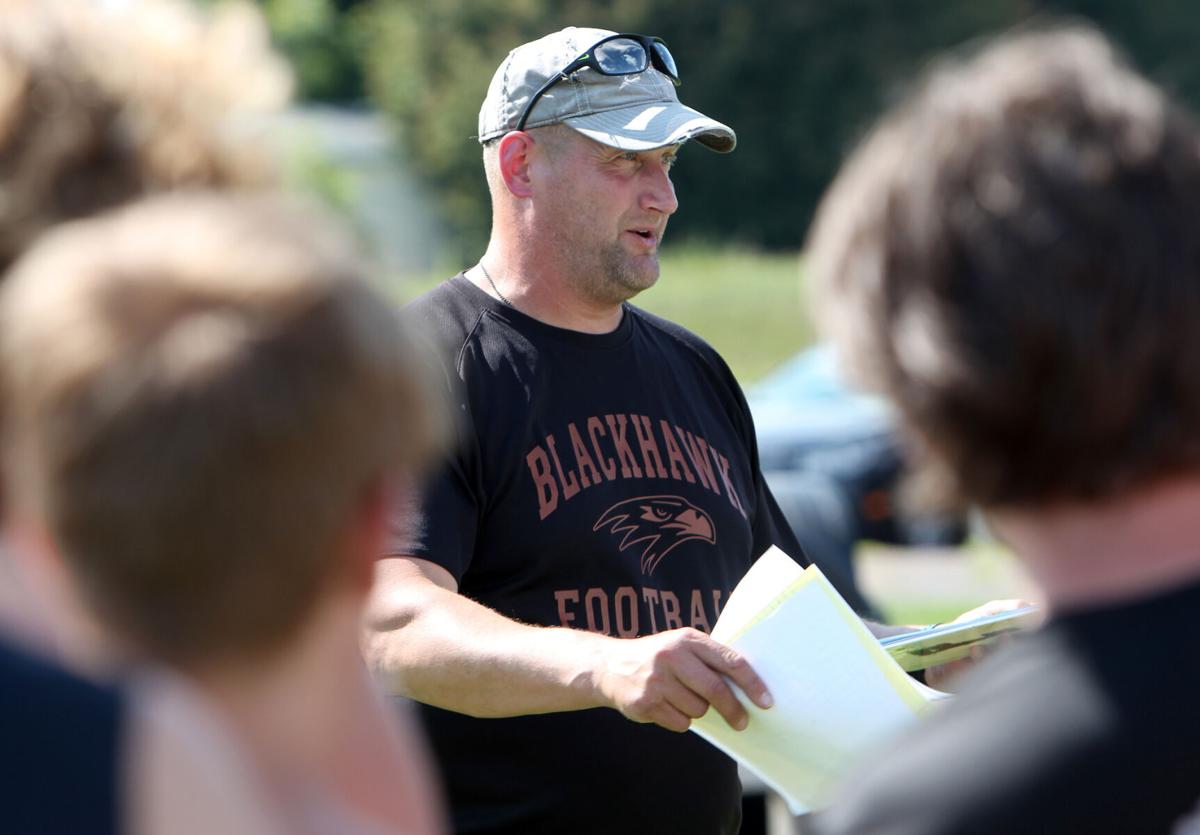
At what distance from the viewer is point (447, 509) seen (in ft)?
9.27

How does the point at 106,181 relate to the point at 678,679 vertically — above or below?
above

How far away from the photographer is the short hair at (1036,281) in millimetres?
1328

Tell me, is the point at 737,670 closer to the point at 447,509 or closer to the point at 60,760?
the point at 447,509

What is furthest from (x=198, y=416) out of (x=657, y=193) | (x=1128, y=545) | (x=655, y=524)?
(x=657, y=193)

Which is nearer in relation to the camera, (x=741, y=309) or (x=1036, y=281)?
(x=1036, y=281)

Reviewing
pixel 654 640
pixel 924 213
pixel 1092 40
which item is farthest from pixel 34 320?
pixel 654 640

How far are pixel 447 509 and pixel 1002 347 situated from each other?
5.31ft

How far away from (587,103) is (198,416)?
7.66ft

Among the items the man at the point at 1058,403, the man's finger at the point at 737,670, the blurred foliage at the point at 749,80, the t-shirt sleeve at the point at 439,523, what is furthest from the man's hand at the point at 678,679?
the blurred foliage at the point at 749,80

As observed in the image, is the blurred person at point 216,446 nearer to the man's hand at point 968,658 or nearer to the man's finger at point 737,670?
the man's finger at point 737,670

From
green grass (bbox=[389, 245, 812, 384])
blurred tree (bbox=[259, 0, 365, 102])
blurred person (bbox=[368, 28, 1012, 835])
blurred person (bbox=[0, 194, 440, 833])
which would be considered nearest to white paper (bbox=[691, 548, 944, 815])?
blurred person (bbox=[368, 28, 1012, 835])

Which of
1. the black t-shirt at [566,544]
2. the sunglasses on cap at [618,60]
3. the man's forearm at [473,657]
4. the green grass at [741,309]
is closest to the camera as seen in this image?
the man's forearm at [473,657]

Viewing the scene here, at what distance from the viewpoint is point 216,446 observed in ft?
3.51

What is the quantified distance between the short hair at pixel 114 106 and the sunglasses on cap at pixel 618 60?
186 centimetres
